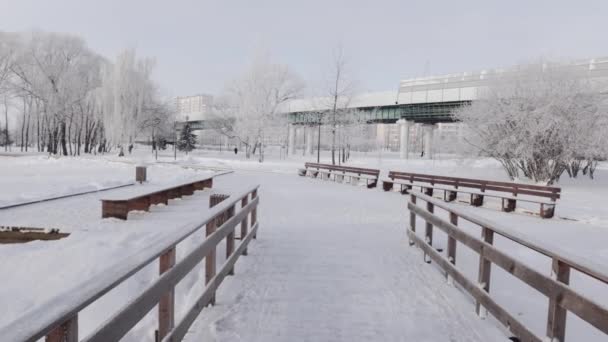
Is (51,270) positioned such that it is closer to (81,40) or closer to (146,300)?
(146,300)

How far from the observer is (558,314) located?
2.54 metres

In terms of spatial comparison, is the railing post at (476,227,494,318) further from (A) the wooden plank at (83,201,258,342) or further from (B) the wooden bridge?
(A) the wooden plank at (83,201,258,342)

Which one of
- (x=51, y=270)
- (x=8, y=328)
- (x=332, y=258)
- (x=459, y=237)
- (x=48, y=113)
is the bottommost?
(x=51, y=270)

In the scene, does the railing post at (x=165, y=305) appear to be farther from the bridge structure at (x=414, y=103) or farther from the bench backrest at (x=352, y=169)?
the bridge structure at (x=414, y=103)

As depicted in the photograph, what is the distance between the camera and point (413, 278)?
5.15 m

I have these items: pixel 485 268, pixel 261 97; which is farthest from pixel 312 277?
pixel 261 97

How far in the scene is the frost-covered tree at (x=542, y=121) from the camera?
25.2 m

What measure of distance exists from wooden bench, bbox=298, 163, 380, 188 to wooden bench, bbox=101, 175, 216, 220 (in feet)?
29.6

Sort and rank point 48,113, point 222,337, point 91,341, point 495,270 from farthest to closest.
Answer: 1. point 48,113
2. point 495,270
3. point 222,337
4. point 91,341

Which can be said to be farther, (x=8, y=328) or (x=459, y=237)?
(x=459, y=237)

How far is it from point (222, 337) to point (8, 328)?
2261 mm

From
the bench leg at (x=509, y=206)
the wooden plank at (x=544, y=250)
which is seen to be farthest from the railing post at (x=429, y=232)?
the bench leg at (x=509, y=206)

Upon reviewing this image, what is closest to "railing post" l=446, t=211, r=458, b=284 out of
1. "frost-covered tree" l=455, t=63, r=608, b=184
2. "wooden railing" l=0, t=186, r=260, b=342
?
"wooden railing" l=0, t=186, r=260, b=342

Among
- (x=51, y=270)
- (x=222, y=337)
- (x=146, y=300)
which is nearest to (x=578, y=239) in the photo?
(x=222, y=337)
